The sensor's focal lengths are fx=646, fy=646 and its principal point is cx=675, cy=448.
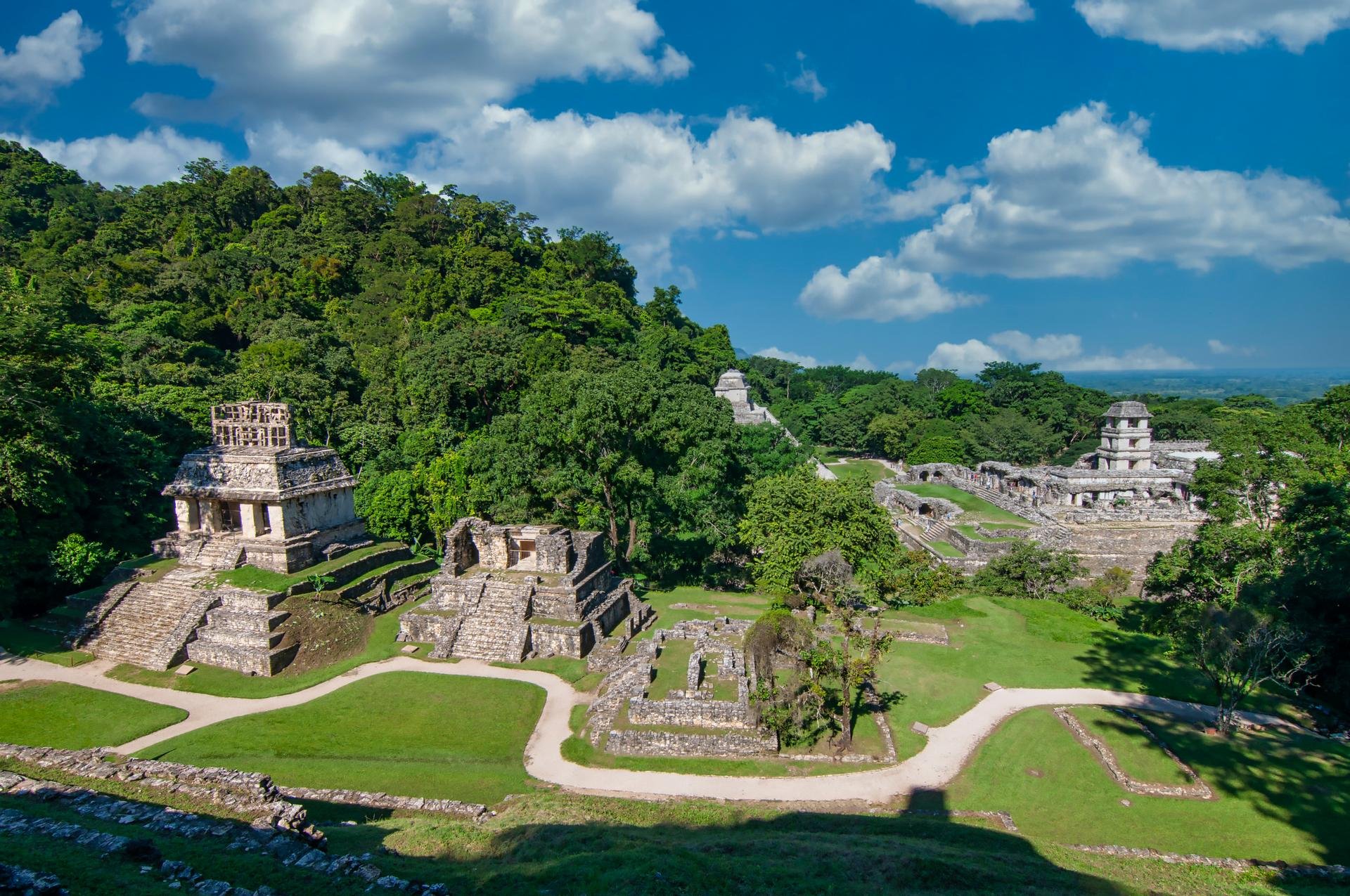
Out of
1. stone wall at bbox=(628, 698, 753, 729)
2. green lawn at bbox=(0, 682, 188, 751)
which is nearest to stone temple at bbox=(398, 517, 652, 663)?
stone wall at bbox=(628, 698, 753, 729)

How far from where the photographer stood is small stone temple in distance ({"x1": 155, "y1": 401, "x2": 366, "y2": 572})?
22.6 metres

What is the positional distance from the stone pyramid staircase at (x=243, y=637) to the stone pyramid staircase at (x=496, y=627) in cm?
519

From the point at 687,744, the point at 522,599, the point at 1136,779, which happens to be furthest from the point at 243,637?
the point at 1136,779

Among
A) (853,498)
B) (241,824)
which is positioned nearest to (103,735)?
(241,824)

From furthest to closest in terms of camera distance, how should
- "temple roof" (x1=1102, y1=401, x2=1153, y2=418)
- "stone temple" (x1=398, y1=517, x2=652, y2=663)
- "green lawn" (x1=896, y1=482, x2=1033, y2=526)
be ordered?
"temple roof" (x1=1102, y1=401, x2=1153, y2=418) → "green lawn" (x1=896, y1=482, x2=1033, y2=526) → "stone temple" (x1=398, y1=517, x2=652, y2=663)

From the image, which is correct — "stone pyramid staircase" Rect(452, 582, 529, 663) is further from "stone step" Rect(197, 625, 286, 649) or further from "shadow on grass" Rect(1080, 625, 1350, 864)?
"shadow on grass" Rect(1080, 625, 1350, 864)

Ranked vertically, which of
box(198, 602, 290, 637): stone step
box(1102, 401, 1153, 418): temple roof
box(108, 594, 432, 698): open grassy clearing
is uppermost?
box(1102, 401, 1153, 418): temple roof

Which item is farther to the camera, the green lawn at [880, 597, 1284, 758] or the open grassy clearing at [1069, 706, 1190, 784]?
the green lawn at [880, 597, 1284, 758]

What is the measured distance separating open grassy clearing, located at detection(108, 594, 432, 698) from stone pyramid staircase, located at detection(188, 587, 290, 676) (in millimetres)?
293

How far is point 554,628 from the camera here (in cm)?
1983

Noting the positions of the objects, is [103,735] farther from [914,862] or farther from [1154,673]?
[1154,673]

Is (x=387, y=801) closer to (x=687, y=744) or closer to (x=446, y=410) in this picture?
(x=687, y=744)

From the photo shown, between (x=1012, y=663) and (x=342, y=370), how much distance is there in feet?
120

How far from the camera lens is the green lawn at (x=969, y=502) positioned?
38812 millimetres
